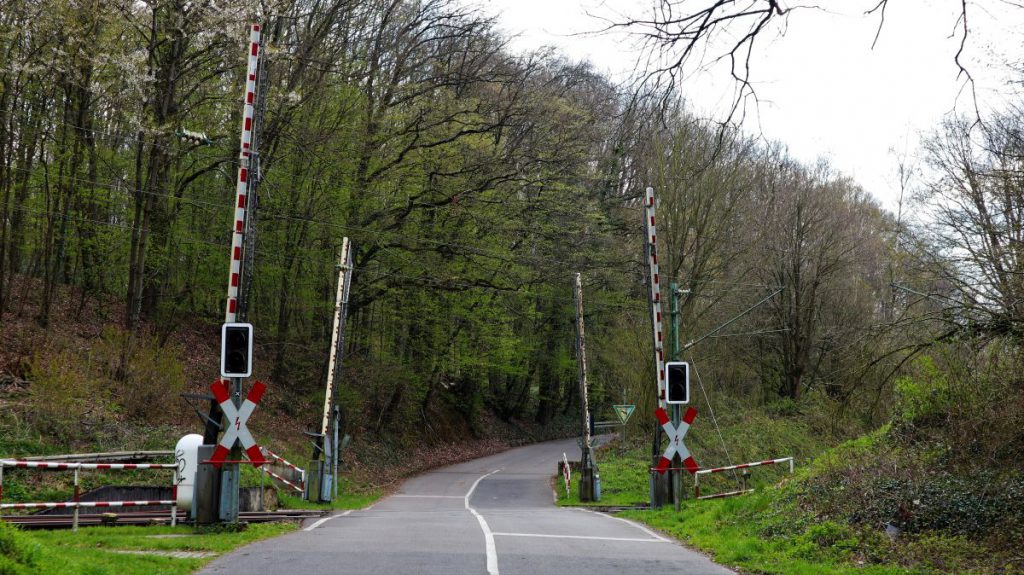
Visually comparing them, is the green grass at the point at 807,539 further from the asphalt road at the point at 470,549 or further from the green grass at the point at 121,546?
the green grass at the point at 121,546

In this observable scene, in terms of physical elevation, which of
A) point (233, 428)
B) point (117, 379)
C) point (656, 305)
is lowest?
point (233, 428)

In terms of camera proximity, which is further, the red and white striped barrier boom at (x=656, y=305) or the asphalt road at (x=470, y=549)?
the red and white striped barrier boom at (x=656, y=305)

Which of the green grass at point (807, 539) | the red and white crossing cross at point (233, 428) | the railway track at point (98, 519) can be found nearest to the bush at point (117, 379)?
the railway track at point (98, 519)

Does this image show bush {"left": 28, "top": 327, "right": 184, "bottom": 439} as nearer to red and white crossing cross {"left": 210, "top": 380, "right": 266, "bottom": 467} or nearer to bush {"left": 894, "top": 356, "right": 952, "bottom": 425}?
red and white crossing cross {"left": 210, "top": 380, "right": 266, "bottom": 467}

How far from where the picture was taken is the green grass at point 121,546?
7.24 m

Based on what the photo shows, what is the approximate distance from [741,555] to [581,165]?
26865 millimetres

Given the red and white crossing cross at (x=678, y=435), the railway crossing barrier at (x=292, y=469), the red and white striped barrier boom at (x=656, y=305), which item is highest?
the red and white striped barrier boom at (x=656, y=305)

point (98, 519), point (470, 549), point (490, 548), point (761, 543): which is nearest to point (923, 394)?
point (761, 543)

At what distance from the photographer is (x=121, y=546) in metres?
10.4

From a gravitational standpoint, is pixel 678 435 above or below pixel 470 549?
above

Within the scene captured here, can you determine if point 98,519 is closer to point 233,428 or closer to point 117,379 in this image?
point 233,428

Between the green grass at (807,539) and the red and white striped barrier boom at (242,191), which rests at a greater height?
the red and white striped barrier boom at (242,191)

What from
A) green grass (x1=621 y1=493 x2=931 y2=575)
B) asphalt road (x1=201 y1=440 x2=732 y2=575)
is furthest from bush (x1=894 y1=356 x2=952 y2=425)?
asphalt road (x1=201 y1=440 x2=732 y2=575)

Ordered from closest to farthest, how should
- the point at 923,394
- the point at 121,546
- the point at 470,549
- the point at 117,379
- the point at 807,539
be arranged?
the point at 470,549
the point at 121,546
the point at 807,539
the point at 923,394
the point at 117,379
